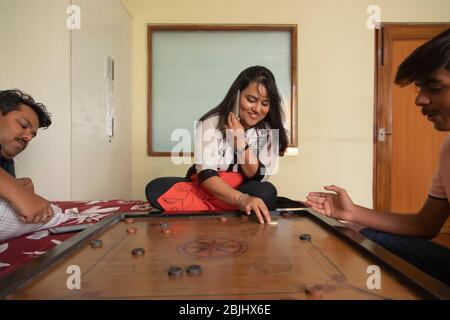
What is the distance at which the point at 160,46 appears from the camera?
3041 millimetres

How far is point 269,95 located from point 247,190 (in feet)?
1.60

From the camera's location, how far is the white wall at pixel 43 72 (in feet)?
5.65

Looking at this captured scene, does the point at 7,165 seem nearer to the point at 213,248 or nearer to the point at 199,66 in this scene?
the point at 213,248

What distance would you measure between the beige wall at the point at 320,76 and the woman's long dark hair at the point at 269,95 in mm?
1435

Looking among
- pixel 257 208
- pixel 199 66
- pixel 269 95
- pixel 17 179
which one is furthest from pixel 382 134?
pixel 17 179

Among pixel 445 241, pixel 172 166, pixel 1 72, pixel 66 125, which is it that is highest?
pixel 1 72

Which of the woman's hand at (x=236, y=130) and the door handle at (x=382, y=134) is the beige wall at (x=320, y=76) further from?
the woman's hand at (x=236, y=130)

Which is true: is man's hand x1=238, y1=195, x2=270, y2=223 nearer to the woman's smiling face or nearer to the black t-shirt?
the woman's smiling face

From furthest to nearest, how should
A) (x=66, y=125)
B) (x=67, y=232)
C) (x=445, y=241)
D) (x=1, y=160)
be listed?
(x=445, y=241) → (x=66, y=125) → (x=1, y=160) → (x=67, y=232)

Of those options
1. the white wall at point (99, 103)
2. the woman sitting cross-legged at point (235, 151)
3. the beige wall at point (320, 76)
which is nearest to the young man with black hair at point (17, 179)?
the woman sitting cross-legged at point (235, 151)

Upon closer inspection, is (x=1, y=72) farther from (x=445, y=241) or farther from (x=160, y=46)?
(x=445, y=241)

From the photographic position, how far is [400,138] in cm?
311

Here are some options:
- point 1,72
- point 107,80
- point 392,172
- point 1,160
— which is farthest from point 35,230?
point 392,172

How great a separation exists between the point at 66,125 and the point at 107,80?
71 centimetres
